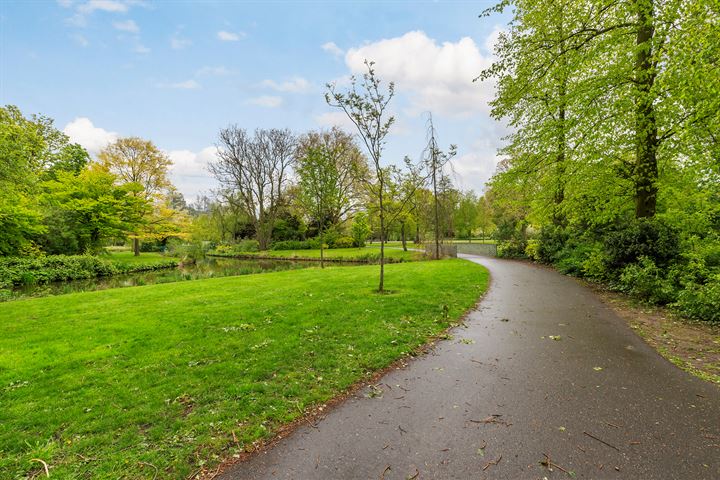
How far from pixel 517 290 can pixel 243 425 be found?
29.8 ft

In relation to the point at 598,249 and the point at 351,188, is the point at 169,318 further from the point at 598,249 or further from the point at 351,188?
the point at 351,188

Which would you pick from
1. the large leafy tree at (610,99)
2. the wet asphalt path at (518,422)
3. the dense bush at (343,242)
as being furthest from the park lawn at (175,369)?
the dense bush at (343,242)

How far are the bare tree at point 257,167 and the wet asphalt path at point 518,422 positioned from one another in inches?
1335

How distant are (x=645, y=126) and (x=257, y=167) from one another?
108ft

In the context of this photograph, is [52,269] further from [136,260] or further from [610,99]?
[610,99]

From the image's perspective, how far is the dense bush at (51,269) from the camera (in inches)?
617

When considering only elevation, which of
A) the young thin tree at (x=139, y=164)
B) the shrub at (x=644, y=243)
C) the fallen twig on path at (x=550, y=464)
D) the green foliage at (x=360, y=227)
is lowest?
the fallen twig on path at (x=550, y=464)

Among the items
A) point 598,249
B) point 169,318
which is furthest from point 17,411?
point 598,249

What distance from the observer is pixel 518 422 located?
3086mm

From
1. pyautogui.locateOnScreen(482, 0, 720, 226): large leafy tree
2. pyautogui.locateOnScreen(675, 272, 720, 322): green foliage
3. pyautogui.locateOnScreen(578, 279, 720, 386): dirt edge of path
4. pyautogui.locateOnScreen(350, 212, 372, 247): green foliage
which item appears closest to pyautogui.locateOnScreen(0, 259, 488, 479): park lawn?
pyautogui.locateOnScreen(578, 279, 720, 386): dirt edge of path

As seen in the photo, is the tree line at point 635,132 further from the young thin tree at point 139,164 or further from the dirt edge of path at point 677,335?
the young thin tree at point 139,164

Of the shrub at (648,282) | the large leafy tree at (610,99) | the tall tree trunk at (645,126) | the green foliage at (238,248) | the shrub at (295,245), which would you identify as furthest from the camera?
the shrub at (295,245)

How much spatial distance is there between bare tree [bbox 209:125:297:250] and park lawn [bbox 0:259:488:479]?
91.9 feet

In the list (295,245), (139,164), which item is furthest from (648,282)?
(139,164)
